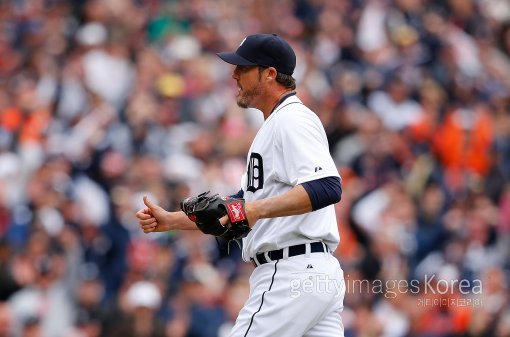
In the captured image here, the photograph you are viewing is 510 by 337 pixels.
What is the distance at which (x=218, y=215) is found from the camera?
16.6ft

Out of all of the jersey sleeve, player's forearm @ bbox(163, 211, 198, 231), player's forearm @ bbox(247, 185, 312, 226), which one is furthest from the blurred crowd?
player's forearm @ bbox(247, 185, 312, 226)

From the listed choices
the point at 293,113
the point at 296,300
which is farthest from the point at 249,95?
the point at 296,300

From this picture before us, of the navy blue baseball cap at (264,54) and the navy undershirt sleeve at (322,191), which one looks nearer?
the navy undershirt sleeve at (322,191)

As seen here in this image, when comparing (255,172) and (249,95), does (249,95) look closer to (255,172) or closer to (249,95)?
(249,95)

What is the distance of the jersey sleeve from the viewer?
516cm

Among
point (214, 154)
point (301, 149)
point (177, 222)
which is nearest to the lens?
point (301, 149)

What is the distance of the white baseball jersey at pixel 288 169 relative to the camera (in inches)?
205

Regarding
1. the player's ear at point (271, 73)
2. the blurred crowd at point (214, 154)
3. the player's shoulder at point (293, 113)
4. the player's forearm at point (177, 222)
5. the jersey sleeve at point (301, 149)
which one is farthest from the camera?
the blurred crowd at point (214, 154)

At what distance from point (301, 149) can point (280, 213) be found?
0.37m

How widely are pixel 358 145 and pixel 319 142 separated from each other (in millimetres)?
7518

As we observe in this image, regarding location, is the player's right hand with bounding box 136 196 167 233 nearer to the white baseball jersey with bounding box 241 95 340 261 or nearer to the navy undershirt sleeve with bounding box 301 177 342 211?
the white baseball jersey with bounding box 241 95 340 261

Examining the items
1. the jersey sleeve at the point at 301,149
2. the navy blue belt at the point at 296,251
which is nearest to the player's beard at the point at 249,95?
the jersey sleeve at the point at 301,149

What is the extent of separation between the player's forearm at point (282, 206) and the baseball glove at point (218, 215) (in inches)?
1.9

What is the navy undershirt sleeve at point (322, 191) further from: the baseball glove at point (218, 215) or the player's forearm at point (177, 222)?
the player's forearm at point (177, 222)
